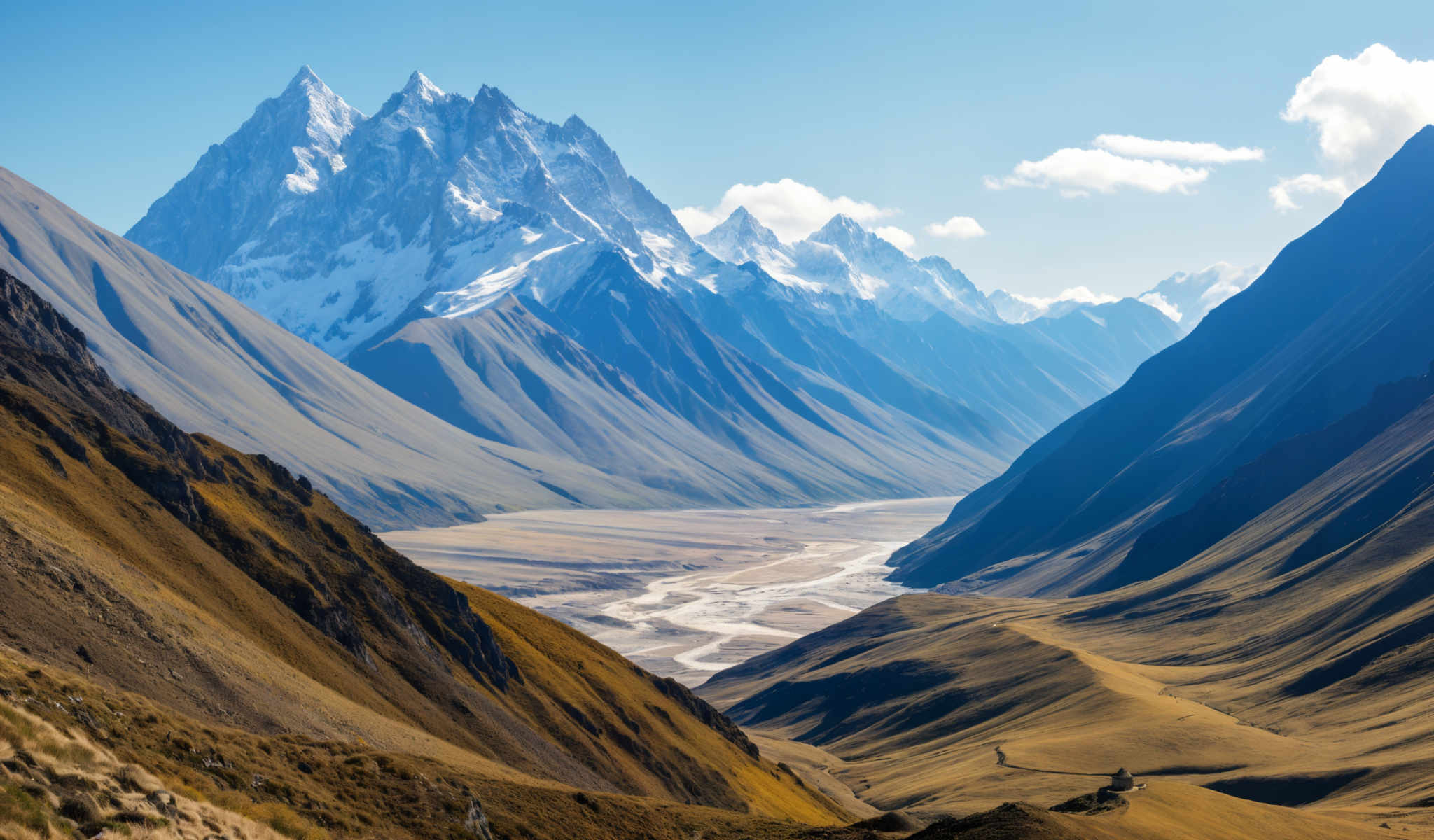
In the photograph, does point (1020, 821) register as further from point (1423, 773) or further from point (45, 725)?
point (1423, 773)

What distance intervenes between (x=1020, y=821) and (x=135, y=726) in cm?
3565

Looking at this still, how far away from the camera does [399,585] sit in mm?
97750

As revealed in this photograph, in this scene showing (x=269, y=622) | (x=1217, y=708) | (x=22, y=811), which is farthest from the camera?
(x=1217, y=708)

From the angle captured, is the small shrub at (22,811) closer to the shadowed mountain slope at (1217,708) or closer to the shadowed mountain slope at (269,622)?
the shadowed mountain slope at (269,622)

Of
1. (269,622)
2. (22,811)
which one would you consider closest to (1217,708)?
(269,622)

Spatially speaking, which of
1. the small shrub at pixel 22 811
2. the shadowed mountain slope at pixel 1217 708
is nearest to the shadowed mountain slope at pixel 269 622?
the small shrub at pixel 22 811

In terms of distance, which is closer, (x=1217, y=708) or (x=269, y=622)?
(x=269, y=622)

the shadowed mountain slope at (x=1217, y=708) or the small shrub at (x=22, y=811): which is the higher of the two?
the small shrub at (x=22, y=811)

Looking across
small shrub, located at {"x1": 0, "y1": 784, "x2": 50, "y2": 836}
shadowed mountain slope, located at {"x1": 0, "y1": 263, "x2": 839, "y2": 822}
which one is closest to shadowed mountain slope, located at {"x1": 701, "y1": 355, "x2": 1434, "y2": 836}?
shadowed mountain slope, located at {"x1": 0, "y1": 263, "x2": 839, "y2": 822}

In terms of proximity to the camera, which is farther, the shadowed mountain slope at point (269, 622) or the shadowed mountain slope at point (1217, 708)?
the shadowed mountain slope at point (1217, 708)

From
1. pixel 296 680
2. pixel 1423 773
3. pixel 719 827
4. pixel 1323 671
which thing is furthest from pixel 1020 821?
pixel 1323 671

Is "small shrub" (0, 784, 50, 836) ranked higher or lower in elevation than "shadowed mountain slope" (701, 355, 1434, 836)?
higher

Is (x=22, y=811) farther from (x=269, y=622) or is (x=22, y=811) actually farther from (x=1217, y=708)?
(x=1217, y=708)

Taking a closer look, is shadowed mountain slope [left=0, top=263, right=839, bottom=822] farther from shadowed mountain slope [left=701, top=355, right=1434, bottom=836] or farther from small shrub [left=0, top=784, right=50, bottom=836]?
shadowed mountain slope [left=701, top=355, right=1434, bottom=836]
